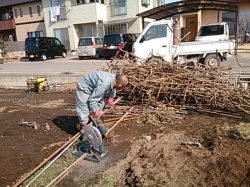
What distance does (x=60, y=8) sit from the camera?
1003 inches

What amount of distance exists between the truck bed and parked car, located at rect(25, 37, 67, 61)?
47.3ft

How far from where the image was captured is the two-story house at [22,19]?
2859 centimetres

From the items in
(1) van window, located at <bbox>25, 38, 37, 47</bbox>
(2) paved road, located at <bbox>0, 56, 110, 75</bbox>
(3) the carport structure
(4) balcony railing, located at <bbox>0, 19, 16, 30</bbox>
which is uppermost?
(4) balcony railing, located at <bbox>0, 19, 16, 30</bbox>

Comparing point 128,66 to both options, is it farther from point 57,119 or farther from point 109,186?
point 109,186

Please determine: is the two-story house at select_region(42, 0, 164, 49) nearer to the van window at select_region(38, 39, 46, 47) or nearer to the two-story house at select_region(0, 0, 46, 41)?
the two-story house at select_region(0, 0, 46, 41)

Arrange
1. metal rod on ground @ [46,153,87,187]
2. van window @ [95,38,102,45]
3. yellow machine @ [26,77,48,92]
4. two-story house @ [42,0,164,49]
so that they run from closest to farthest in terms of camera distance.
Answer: metal rod on ground @ [46,153,87,187], yellow machine @ [26,77,48,92], van window @ [95,38,102,45], two-story house @ [42,0,164,49]

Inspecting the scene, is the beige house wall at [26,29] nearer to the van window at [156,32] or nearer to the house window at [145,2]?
the house window at [145,2]

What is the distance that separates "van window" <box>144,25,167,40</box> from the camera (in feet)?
32.2

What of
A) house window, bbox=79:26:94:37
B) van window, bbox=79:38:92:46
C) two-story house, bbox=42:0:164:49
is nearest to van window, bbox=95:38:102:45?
van window, bbox=79:38:92:46

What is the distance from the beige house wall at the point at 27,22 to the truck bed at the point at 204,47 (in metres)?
23.1

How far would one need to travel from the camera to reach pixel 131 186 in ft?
10.3

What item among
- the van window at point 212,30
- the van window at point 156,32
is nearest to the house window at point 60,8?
the van window at point 212,30

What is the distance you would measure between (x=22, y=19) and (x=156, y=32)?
25.7m

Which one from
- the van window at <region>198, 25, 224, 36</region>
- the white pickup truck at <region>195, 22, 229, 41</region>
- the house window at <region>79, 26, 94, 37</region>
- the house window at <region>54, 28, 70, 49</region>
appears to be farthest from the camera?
the house window at <region>54, 28, 70, 49</region>
